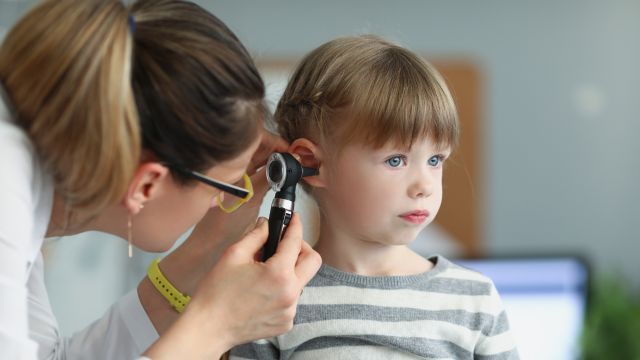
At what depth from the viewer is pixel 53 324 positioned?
4.52 ft

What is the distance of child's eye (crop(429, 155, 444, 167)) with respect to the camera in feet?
4.23

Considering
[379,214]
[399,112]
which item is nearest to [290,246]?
[379,214]

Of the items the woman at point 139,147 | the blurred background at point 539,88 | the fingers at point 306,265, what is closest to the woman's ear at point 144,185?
the woman at point 139,147

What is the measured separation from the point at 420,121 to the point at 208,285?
0.37 m

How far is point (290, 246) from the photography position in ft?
3.97

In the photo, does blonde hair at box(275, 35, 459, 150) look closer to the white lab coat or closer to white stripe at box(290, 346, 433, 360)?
white stripe at box(290, 346, 433, 360)

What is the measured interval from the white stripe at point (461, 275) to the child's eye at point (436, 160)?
17cm

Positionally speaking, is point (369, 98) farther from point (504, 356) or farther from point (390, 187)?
point (504, 356)

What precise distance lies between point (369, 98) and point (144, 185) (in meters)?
0.34

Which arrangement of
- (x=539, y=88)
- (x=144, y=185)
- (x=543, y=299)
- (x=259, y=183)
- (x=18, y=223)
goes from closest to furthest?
(x=18, y=223) < (x=144, y=185) < (x=259, y=183) < (x=543, y=299) < (x=539, y=88)

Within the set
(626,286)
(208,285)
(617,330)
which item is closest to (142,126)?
(208,285)

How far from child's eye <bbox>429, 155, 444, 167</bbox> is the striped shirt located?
171 mm

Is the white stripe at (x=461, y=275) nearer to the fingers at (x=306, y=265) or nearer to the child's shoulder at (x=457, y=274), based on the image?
the child's shoulder at (x=457, y=274)

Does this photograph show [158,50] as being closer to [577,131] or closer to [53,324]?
[53,324]
